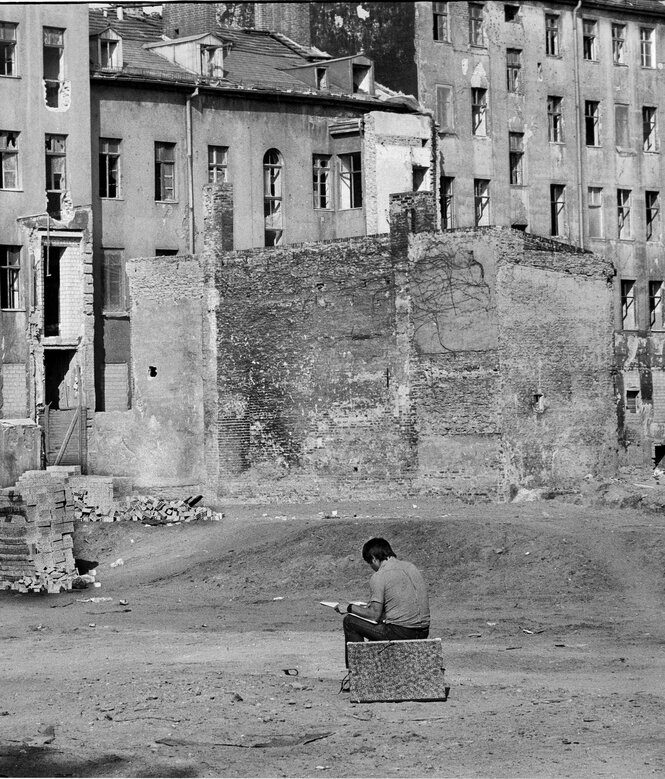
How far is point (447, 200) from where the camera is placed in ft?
158

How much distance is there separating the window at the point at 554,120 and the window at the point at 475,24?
122 inches

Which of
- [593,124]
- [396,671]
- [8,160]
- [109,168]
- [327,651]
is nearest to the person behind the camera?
[396,671]

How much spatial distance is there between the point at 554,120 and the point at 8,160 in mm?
19043

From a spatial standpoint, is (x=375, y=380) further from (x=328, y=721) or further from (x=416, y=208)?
(x=328, y=721)

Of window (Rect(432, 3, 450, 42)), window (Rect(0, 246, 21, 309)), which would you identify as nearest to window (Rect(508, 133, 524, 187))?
window (Rect(432, 3, 450, 42))

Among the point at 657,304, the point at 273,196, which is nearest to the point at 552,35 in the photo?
the point at 657,304

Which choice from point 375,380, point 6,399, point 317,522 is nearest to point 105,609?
point 317,522

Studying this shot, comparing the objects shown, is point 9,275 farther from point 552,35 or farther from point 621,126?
point 621,126

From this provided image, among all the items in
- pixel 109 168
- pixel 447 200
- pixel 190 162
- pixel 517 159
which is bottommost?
pixel 447 200

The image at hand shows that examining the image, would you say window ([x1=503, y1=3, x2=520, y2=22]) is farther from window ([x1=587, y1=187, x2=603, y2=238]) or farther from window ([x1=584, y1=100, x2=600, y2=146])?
window ([x1=587, y1=187, x2=603, y2=238])

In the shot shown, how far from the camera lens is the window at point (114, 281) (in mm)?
41031

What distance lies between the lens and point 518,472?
3183 cm

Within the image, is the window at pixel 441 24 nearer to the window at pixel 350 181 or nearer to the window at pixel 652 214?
the window at pixel 350 181

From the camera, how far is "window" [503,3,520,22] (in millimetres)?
50125
